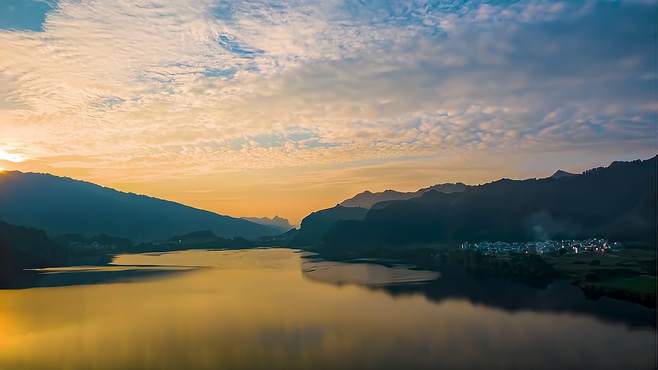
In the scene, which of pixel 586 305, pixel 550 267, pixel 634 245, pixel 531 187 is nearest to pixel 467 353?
pixel 586 305

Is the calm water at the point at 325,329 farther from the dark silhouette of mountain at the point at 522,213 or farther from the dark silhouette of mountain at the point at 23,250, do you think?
the dark silhouette of mountain at the point at 522,213

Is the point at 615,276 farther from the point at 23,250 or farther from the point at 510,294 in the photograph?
the point at 23,250

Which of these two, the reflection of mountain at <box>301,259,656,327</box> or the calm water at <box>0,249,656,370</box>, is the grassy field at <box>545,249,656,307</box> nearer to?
the reflection of mountain at <box>301,259,656,327</box>

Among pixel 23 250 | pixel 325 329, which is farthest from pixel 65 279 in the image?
pixel 325 329

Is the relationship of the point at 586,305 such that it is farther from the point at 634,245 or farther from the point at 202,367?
the point at 634,245

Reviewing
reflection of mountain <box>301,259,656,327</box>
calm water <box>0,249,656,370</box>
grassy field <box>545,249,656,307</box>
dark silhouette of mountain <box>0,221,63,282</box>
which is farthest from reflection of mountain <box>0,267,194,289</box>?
grassy field <box>545,249,656,307</box>

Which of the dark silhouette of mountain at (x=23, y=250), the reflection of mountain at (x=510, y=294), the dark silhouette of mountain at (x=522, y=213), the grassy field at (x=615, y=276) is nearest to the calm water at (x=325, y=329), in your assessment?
the reflection of mountain at (x=510, y=294)
